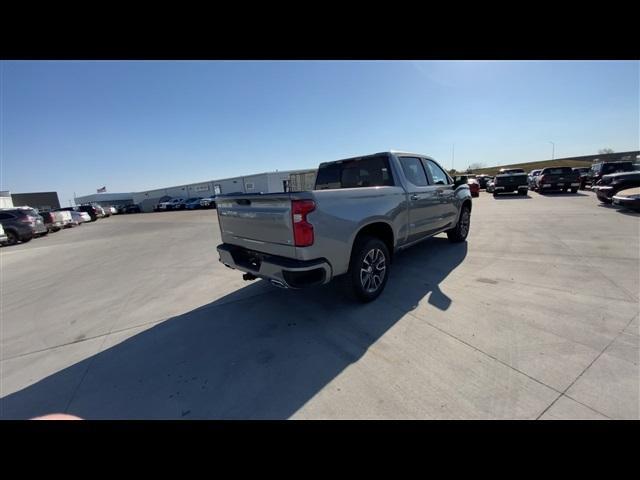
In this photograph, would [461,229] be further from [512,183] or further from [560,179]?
[560,179]

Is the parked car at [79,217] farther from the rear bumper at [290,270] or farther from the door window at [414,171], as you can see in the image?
the door window at [414,171]

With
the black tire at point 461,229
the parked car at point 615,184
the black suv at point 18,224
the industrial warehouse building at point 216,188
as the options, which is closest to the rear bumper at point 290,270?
the black tire at point 461,229

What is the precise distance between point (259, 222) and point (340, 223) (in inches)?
38.7

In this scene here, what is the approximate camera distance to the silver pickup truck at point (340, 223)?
9.20 feet

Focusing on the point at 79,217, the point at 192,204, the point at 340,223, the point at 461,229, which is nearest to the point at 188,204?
the point at 192,204

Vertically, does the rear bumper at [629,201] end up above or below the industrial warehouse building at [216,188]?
below

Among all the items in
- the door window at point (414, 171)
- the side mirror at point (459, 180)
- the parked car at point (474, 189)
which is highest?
the door window at point (414, 171)

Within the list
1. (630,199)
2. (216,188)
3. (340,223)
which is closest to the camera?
(340,223)

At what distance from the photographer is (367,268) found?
139 inches

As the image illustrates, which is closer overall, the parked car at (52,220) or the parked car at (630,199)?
the parked car at (630,199)

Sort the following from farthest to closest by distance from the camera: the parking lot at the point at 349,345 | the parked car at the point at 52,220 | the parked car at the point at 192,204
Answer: the parked car at the point at 192,204, the parked car at the point at 52,220, the parking lot at the point at 349,345

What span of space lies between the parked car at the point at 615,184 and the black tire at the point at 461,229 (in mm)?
8939
